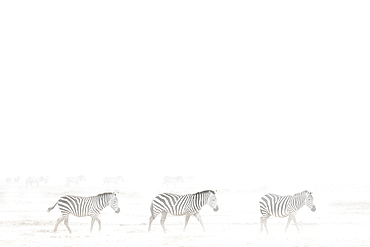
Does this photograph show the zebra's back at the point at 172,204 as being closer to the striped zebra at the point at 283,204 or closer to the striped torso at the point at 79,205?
the striped torso at the point at 79,205

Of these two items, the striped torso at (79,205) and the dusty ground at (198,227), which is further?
the striped torso at (79,205)

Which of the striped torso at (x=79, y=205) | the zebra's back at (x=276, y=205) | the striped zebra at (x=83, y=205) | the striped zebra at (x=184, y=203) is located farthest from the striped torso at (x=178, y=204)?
the zebra's back at (x=276, y=205)

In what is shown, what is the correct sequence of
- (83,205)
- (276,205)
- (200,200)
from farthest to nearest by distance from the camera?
(83,205) < (276,205) < (200,200)

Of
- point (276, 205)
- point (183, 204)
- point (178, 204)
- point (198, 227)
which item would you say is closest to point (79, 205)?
point (178, 204)

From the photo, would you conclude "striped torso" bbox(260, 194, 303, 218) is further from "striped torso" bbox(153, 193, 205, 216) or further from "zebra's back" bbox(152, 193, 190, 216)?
"zebra's back" bbox(152, 193, 190, 216)

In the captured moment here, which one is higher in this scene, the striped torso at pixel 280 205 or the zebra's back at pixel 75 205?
the zebra's back at pixel 75 205

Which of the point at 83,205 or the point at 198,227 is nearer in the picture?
the point at 83,205

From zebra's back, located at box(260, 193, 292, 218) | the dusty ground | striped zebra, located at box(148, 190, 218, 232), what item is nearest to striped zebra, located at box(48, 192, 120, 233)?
the dusty ground

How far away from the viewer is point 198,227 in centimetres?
3300

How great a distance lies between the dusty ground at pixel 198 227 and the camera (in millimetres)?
26938

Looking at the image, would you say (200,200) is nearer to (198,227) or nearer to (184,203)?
(184,203)

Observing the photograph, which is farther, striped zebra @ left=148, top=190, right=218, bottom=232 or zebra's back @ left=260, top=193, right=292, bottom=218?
zebra's back @ left=260, top=193, right=292, bottom=218

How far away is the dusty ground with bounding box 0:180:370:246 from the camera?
88.4ft

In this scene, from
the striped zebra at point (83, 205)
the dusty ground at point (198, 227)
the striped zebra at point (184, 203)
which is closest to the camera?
the dusty ground at point (198, 227)
